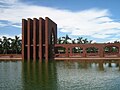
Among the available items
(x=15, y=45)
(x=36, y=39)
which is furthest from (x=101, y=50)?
(x=15, y=45)

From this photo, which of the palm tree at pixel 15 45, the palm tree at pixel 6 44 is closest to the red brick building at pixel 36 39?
the palm tree at pixel 15 45

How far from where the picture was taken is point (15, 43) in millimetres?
74938

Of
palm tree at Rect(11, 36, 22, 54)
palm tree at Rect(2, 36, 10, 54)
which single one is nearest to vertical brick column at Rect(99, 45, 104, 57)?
palm tree at Rect(11, 36, 22, 54)

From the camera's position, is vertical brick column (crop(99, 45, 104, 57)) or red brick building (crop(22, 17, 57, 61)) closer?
vertical brick column (crop(99, 45, 104, 57))

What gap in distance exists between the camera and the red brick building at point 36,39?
57531 millimetres

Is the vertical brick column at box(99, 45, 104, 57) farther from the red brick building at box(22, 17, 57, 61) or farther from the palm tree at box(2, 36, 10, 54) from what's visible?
the palm tree at box(2, 36, 10, 54)

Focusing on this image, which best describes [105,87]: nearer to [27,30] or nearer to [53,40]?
[27,30]

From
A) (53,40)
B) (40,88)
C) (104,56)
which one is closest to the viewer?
(40,88)

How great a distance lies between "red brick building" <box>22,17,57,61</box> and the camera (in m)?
57.5

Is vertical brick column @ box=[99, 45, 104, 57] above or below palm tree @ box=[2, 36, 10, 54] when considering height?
below

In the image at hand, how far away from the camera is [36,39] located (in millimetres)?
59781

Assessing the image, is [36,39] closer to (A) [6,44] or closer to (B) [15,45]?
(B) [15,45]

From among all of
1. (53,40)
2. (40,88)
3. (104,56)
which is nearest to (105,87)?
(40,88)

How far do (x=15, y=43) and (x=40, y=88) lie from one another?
59.1 meters
